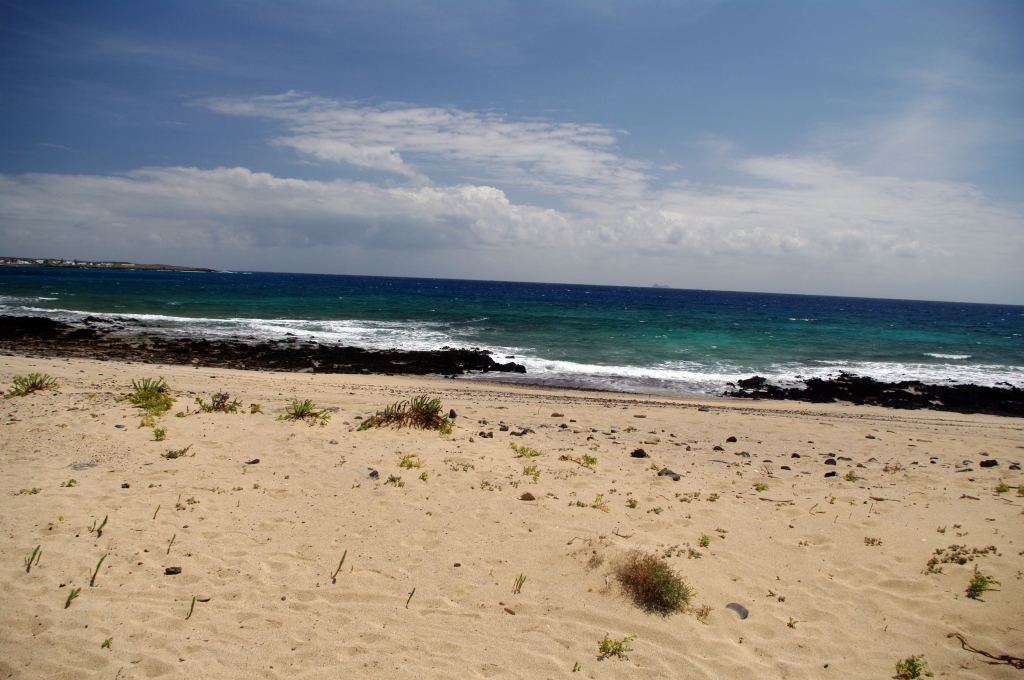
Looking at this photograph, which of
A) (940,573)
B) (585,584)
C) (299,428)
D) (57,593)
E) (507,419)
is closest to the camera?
(57,593)

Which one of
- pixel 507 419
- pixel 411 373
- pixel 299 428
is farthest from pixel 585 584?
pixel 411 373

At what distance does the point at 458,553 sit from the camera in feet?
16.7

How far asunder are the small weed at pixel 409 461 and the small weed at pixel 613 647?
390 cm

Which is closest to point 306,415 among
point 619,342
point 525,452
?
point 525,452

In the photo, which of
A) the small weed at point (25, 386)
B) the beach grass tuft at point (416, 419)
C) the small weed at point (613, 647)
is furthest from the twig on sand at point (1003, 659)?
the small weed at point (25, 386)

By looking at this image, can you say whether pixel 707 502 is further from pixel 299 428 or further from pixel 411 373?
pixel 411 373

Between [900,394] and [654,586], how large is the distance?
61.9ft

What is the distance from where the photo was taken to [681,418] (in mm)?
12508

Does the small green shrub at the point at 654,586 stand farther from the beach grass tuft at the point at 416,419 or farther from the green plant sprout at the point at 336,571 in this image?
the beach grass tuft at the point at 416,419

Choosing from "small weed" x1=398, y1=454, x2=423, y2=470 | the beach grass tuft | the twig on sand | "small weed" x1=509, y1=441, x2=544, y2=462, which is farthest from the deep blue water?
the twig on sand

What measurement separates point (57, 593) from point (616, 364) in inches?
769

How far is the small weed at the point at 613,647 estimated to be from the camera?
385 cm

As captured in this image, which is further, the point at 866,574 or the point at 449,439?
the point at 449,439

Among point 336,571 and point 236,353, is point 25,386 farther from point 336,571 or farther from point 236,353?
point 236,353
